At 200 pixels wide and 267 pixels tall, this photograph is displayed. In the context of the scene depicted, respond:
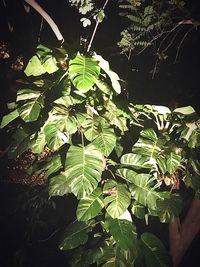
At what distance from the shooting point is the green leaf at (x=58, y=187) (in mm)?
1819

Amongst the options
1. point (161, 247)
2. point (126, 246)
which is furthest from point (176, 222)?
point (126, 246)

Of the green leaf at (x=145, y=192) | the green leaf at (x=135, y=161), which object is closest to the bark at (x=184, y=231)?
the green leaf at (x=145, y=192)

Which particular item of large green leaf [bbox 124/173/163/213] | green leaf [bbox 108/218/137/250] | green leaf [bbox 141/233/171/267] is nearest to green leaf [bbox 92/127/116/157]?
large green leaf [bbox 124/173/163/213]

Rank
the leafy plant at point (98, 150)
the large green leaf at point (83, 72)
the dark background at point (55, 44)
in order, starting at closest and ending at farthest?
the large green leaf at point (83, 72)
the leafy plant at point (98, 150)
the dark background at point (55, 44)

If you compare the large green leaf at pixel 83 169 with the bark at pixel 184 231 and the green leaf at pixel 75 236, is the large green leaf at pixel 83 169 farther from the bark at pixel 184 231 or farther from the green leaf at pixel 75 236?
the bark at pixel 184 231

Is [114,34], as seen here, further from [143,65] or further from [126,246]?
[126,246]

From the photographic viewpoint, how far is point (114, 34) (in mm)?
2850

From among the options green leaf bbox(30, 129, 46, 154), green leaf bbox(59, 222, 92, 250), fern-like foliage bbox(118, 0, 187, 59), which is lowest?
green leaf bbox(59, 222, 92, 250)

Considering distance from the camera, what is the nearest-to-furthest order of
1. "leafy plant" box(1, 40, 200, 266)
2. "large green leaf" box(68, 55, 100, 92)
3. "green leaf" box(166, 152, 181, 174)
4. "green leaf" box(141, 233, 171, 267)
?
"large green leaf" box(68, 55, 100, 92), "leafy plant" box(1, 40, 200, 266), "green leaf" box(166, 152, 181, 174), "green leaf" box(141, 233, 171, 267)

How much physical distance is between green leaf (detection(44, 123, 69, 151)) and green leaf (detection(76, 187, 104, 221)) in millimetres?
377

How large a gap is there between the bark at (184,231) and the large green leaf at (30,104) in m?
1.32

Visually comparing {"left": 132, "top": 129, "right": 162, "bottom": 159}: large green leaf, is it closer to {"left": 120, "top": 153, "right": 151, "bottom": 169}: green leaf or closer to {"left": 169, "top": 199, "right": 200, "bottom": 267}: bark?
{"left": 120, "top": 153, "right": 151, "bottom": 169}: green leaf

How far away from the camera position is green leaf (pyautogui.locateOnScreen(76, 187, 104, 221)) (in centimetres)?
171

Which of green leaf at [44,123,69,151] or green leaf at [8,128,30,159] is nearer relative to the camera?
green leaf at [44,123,69,151]
